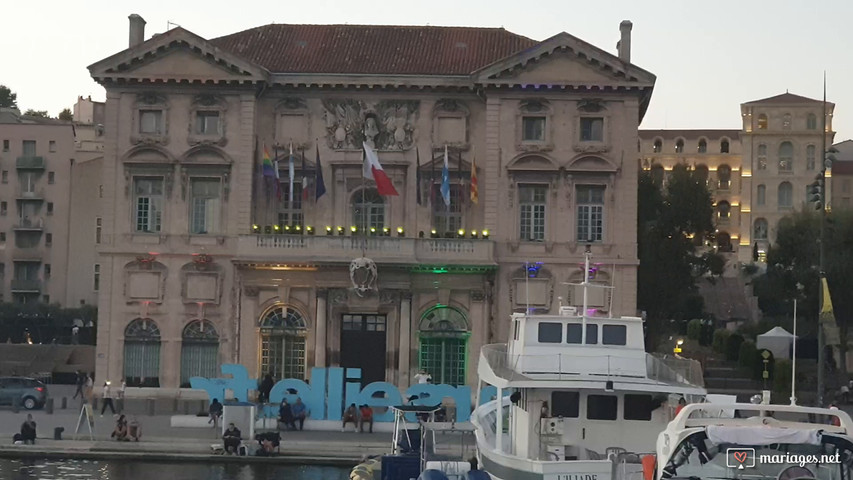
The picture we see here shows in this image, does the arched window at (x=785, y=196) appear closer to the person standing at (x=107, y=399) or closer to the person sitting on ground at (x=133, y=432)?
the person standing at (x=107, y=399)

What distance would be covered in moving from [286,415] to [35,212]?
58.9 meters

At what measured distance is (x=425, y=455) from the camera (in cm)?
4119

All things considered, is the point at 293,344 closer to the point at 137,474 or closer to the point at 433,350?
the point at 433,350

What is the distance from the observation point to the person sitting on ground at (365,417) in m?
59.2

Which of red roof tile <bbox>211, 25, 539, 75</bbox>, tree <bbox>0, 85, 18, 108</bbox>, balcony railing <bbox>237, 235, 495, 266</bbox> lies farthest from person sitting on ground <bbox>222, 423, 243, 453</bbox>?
tree <bbox>0, 85, 18, 108</bbox>

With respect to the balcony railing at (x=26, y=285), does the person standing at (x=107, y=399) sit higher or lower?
lower

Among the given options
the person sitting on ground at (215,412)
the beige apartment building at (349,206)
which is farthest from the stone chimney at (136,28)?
the person sitting on ground at (215,412)

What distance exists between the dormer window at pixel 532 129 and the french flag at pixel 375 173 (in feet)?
20.7

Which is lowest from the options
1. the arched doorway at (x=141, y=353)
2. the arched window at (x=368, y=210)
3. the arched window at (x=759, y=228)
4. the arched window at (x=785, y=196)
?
the arched doorway at (x=141, y=353)

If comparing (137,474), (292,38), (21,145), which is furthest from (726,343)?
(21,145)

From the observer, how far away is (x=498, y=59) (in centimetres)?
6831

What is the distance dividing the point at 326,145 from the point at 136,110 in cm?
797

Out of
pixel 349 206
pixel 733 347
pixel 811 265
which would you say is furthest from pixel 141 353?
pixel 811 265

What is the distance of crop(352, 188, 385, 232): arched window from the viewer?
2662 inches
